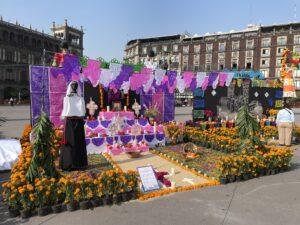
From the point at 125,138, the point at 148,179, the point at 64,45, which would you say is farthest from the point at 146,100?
the point at 148,179

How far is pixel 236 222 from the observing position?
15.0ft

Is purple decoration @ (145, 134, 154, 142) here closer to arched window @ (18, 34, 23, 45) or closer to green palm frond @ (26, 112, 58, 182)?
green palm frond @ (26, 112, 58, 182)

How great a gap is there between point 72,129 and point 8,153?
194 centimetres

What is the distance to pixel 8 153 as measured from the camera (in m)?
7.50

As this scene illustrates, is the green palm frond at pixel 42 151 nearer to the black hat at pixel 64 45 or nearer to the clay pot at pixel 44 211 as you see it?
the clay pot at pixel 44 211

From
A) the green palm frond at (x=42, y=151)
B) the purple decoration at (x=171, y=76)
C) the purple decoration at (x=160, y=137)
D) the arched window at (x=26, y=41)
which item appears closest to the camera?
the green palm frond at (x=42, y=151)

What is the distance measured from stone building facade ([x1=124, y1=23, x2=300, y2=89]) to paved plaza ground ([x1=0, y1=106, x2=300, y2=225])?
155 feet

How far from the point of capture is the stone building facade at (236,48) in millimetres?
56625

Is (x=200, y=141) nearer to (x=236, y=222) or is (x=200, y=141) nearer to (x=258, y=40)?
(x=236, y=222)

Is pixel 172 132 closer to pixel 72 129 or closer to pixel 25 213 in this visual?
pixel 72 129

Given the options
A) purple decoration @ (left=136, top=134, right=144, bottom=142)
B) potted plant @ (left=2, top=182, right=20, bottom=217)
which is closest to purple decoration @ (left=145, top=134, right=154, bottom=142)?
purple decoration @ (left=136, top=134, right=144, bottom=142)

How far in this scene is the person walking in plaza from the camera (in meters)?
11.0

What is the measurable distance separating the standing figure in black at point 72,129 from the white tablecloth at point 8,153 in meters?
1.34

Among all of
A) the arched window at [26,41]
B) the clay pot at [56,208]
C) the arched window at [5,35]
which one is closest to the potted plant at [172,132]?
the clay pot at [56,208]
